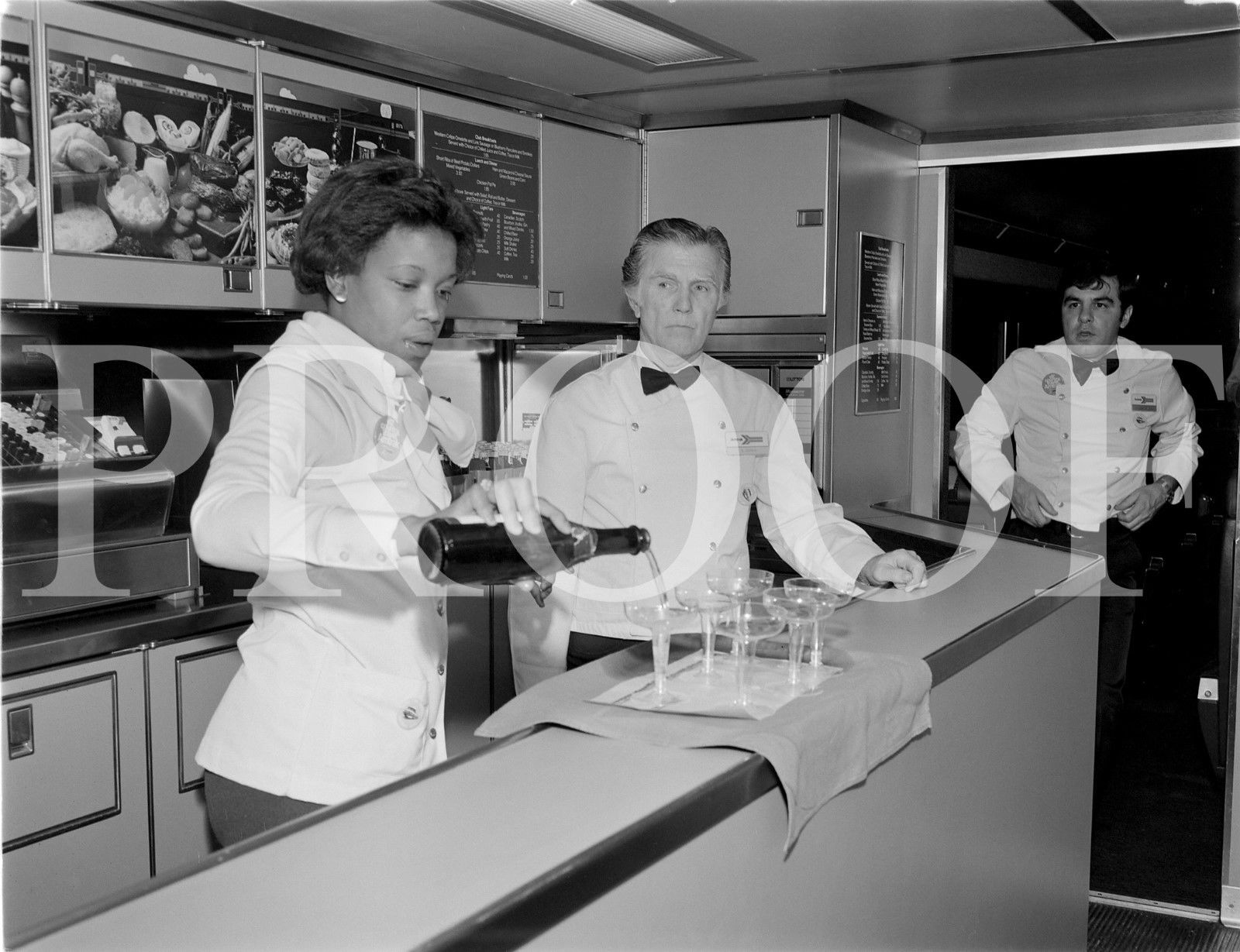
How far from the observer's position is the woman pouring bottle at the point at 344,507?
61.5 inches

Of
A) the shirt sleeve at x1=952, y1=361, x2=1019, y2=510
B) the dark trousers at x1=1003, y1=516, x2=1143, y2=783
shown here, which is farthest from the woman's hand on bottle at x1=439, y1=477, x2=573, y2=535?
the shirt sleeve at x1=952, y1=361, x2=1019, y2=510

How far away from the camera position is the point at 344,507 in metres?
1.55

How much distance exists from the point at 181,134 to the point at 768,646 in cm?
194

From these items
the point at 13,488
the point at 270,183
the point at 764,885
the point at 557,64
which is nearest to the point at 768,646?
the point at 764,885

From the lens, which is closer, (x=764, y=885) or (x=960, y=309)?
(x=764, y=885)

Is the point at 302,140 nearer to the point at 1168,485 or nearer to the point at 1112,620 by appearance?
the point at 1112,620

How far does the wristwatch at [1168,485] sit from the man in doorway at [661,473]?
7.29 feet

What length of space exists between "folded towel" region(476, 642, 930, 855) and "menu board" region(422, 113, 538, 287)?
214 cm

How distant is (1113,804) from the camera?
4.27 metres

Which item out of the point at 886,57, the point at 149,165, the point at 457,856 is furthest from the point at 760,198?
the point at 457,856

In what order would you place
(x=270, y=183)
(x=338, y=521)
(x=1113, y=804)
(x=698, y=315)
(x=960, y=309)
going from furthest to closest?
(x=960, y=309) < (x=1113, y=804) < (x=270, y=183) < (x=698, y=315) < (x=338, y=521)

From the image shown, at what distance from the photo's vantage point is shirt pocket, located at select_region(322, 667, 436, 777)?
67.6 inches

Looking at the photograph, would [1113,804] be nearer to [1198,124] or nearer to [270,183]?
[1198,124]

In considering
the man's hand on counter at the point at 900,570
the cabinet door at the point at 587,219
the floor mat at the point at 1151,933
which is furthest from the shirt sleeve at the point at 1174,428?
the man's hand on counter at the point at 900,570
